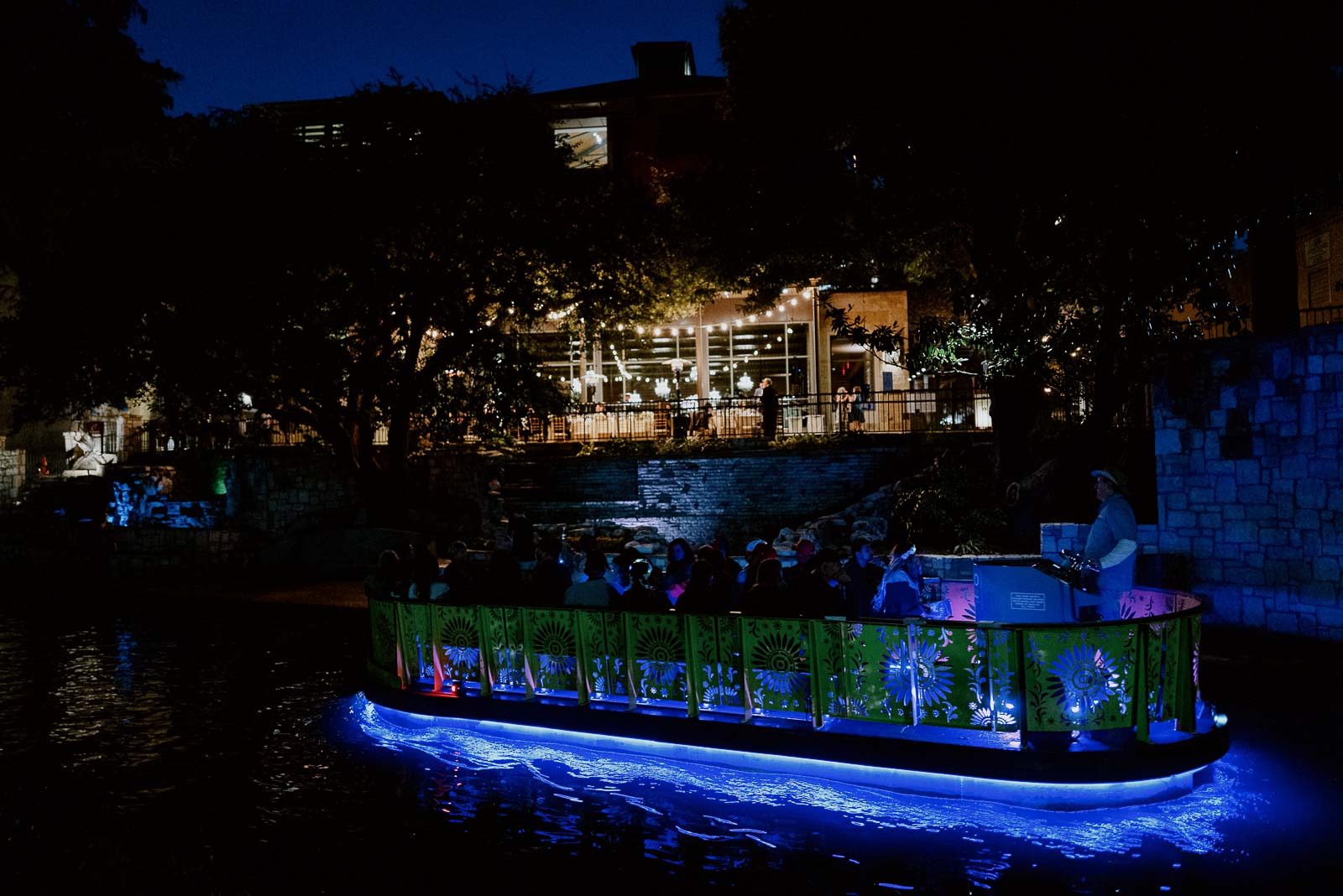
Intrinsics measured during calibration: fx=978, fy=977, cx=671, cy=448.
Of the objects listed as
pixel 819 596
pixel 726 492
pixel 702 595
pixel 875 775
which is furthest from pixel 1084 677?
pixel 726 492

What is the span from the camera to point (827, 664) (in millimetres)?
7926

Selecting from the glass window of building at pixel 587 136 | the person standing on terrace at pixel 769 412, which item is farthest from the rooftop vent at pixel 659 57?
the person standing on terrace at pixel 769 412

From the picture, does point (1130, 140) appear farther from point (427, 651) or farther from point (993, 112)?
point (427, 651)

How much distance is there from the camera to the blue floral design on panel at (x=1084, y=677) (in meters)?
7.14

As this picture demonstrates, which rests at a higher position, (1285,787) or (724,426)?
(724,426)

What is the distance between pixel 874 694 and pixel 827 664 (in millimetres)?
433

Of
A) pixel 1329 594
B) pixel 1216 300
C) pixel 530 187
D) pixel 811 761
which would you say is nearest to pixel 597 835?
pixel 811 761

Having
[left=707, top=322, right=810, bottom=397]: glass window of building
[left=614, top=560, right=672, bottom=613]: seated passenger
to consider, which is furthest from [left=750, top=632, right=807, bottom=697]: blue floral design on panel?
[left=707, top=322, right=810, bottom=397]: glass window of building

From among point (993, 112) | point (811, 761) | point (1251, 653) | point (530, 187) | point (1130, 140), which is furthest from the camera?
point (530, 187)

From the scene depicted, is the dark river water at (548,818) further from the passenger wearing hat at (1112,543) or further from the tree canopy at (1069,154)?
the tree canopy at (1069,154)

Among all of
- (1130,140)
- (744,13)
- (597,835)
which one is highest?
(744,13)

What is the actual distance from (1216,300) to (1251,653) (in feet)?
15.6

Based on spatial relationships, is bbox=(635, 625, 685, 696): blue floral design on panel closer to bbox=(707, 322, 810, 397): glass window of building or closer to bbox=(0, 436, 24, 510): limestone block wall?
bbox=(707, 322, 810, 397): glass window of building

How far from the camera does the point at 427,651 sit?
9.95m
